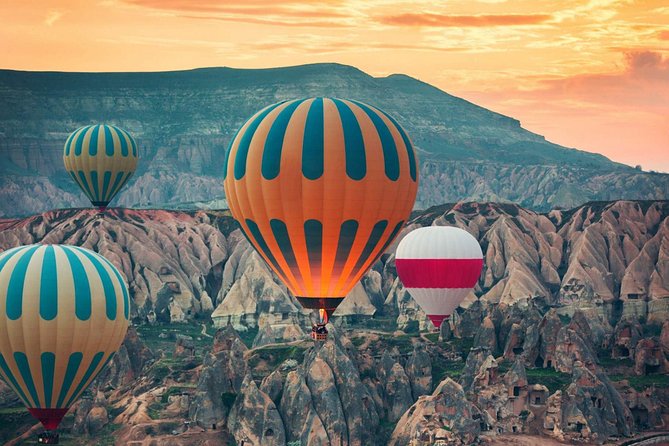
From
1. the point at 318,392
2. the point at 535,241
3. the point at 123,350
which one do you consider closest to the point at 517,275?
the point at 535,241

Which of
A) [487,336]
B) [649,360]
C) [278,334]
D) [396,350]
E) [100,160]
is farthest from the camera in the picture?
[100,160]

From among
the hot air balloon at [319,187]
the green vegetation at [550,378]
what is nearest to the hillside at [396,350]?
the green vegetation at [550,378]

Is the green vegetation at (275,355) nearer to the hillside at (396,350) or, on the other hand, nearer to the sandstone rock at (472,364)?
the hillside at (396,350)

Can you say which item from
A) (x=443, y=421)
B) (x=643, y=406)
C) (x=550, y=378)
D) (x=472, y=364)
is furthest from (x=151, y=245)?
(x=443, y=421)

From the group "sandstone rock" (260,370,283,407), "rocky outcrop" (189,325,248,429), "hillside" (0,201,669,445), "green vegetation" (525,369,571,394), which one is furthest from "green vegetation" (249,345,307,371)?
"green vegetation" (525,369,571,394)

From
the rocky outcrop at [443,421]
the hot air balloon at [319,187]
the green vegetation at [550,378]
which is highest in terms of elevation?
the hot air balloon at [319,187]

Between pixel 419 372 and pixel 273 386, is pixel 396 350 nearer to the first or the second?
pixel 419 372

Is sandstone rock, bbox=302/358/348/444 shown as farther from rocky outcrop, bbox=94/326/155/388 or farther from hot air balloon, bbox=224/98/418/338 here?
rocky outcrop, bbox=94/326/155/388

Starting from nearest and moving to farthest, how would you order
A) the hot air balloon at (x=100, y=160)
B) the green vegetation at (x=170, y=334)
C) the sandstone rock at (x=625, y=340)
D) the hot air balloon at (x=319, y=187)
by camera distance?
the hot air balloon at (x=319, y=187) < the sandstone rock at (x=625, y=340) < the green vegetation at (x=170, y=334) < the hot air balloon at (x=100, y=160)
